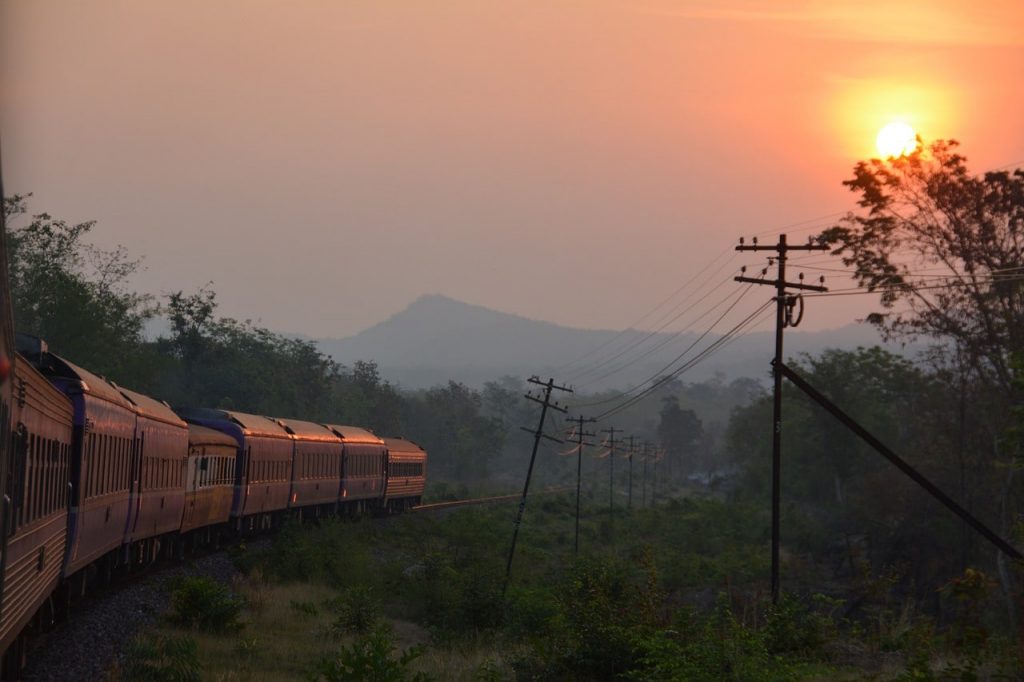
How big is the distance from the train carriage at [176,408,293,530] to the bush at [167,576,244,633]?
12383 mm

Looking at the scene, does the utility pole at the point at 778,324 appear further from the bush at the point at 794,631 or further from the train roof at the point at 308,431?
the train roof at the point at 308,431

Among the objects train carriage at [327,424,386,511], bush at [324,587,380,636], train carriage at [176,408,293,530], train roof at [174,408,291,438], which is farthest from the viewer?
train carriage at [327,424,386,511]

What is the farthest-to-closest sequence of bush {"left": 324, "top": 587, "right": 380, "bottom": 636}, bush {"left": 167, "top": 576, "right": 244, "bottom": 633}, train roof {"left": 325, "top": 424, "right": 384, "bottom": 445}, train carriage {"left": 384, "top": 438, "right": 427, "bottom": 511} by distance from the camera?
train carriage {"left": 384, "top": 438, "right": 427, "bottom": 511}
train roof {"left": 325, "top": 424, "right": 384, "bottom": 445}
bush {"left": 324, "top": 587, "right": 380, "bottom": 636}
bush {"left": 167, "top": 576, "right": 244, "bottom": 633}

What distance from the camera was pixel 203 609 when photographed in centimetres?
2258

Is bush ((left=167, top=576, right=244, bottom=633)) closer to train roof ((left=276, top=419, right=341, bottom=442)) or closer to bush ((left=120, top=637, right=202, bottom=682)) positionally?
bush ((left=120, top=637, right=202, bottom=682))

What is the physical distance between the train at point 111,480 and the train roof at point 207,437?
0.08 metres

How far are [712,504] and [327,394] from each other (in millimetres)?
40522

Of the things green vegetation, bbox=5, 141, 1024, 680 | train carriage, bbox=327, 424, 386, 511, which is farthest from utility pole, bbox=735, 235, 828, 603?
train carriage, bbox=327, 424, 386, 511

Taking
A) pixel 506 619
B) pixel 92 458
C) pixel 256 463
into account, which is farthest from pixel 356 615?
pixel 256 463

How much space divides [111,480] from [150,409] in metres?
4.70

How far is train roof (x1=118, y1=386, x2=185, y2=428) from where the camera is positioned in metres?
23.3

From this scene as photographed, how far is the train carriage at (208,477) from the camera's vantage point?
29031 mm

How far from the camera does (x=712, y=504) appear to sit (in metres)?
94.5

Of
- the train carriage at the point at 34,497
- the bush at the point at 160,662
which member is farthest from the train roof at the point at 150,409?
the train carriage at the point at 34,497
